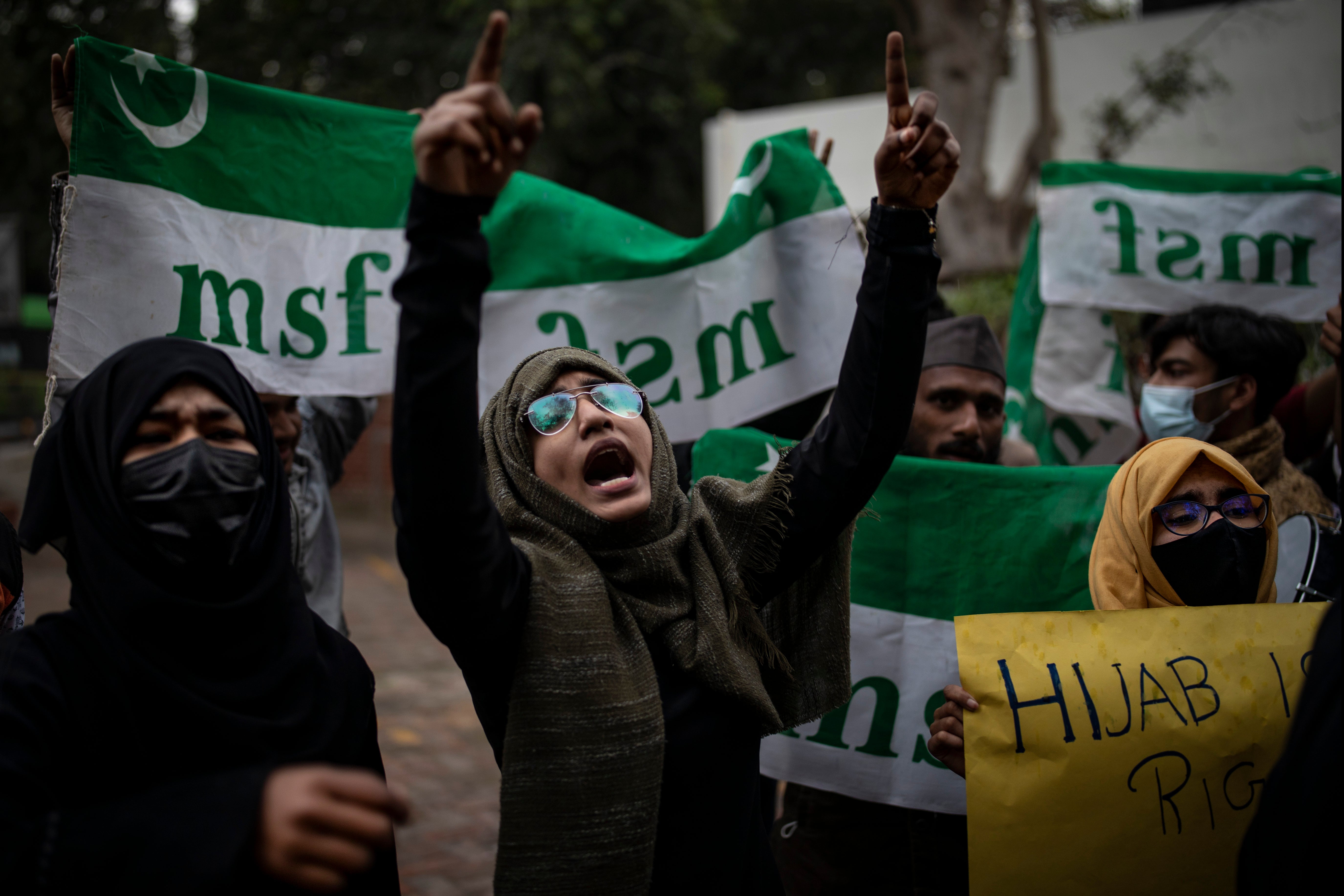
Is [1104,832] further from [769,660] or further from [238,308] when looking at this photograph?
[238,308]

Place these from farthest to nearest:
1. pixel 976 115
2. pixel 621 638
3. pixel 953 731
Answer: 1. pixel 976 115
2. pixel 953 731
3. pixel 621 638

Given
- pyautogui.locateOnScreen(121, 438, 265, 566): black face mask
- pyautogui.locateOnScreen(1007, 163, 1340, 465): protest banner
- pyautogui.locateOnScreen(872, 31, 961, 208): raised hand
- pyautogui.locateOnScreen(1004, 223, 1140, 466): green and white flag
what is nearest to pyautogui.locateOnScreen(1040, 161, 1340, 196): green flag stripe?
pyautogui.locateOnScreen(1007, 163, 1340, 465): protest banner

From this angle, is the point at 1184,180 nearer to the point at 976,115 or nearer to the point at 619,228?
the point at 619,228

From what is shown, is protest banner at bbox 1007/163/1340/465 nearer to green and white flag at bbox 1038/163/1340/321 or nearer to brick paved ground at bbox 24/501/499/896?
green and white flag at bbox 1038/163/1340/321

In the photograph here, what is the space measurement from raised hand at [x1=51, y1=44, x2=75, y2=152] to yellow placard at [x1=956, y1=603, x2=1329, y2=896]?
2.49m

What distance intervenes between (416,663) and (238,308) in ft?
16.9

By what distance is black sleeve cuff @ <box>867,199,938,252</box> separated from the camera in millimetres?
1869

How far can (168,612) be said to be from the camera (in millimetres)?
1532

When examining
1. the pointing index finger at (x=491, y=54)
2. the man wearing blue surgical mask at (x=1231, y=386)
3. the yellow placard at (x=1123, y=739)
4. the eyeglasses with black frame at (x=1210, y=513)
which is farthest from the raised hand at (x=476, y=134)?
the man wearing blue surgical mask at (x=1231, y=386)

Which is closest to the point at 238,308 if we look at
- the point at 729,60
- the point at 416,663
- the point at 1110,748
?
the point at 1110,748

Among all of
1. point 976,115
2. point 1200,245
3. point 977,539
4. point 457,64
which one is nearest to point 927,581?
point 977,539

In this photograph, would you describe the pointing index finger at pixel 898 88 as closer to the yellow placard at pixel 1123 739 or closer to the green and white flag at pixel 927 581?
the yellow placard at pixel 1123 739

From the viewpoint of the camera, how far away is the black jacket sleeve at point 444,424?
1446mm

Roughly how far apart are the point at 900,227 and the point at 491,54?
82 cm
